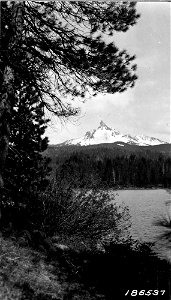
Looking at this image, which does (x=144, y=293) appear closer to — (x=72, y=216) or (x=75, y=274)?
(x=75, y=274)

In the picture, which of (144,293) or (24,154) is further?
(24,154)

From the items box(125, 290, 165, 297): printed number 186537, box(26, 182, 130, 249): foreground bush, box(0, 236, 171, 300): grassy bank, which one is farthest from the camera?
box(26, 182, 130, 249): foreground bush

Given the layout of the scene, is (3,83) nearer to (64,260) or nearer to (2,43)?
(2,43)

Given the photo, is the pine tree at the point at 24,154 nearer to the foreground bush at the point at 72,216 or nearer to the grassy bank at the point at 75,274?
the foreground bush at the point at 72,216

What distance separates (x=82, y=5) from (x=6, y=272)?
5.64 meters

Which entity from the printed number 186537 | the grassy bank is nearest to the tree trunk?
the grassy bank

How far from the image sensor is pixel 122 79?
22.5 ft

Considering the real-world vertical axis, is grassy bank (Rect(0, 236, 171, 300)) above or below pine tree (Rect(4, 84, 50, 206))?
below

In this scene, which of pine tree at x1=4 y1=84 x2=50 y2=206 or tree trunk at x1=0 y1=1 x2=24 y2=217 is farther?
pine tree at x1=4 y1=84 x2=50 y2=206

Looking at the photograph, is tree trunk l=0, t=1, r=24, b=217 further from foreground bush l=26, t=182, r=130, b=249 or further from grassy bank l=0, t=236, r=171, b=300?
foreground bush l=26, t=182, r=130, b=249

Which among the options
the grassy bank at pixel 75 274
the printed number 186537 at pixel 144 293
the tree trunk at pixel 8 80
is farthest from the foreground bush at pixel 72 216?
the printed number 186537 at pixel 144 293

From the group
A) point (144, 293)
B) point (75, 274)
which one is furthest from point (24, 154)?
point (144, 293)

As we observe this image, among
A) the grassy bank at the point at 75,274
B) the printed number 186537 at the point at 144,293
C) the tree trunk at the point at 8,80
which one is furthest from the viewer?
the tree trunk at the point at 8,80

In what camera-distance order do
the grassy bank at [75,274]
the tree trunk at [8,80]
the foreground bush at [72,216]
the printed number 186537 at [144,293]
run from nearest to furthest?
the printed number 186537 at [144,293], the grassy bank at [75,274], the tree trunk at [8,80], the foreground bush at [72,216]
